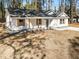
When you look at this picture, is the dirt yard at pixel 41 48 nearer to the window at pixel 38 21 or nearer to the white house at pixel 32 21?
the white house at pixel 32 21

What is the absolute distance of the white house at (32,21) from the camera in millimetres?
27761

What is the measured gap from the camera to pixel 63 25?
109ft

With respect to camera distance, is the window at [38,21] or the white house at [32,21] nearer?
the white house at [32,21]

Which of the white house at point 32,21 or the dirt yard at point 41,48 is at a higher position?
the white house at point 32,21

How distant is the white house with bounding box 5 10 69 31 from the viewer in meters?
27.8

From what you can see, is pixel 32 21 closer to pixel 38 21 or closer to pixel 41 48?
pixel 38 21

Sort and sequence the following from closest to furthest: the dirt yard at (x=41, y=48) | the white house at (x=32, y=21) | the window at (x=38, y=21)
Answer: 1. the dirt yard at (x=41, y=48)
2. the white house at (x=32, y=21)
3. the window at (x=38, y=21)

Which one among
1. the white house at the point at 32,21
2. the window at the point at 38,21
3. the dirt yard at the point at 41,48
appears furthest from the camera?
the window at the point at 38,21

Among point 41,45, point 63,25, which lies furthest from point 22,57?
point 63,25

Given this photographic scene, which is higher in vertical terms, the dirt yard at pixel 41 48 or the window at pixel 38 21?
the window at pixel 38 21

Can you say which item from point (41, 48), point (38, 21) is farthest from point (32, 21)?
point (41, 48)

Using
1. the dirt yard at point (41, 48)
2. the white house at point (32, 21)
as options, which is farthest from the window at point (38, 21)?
the dirt yard at point (41, 48)

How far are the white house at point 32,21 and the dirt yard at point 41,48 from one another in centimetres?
887

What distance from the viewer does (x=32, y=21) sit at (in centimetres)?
2939
